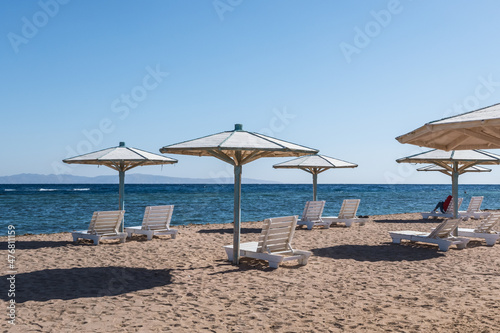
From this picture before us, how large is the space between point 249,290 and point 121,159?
5.36 metres

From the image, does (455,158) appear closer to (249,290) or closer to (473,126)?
(473,126)

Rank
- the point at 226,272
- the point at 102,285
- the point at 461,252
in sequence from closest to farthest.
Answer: the point at 102,285 < the point at 226,272 < the point at 461,252

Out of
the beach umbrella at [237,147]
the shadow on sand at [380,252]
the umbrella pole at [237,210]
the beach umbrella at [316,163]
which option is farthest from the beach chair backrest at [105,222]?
the beach umbrella at [316,163]

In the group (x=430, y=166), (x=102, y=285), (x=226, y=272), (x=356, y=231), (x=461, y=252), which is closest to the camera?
(x=102, y=285)

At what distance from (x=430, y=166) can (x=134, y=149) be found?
37.9 ft

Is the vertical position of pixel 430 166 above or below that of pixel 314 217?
above

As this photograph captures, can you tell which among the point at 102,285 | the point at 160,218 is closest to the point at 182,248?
the point at 160,218

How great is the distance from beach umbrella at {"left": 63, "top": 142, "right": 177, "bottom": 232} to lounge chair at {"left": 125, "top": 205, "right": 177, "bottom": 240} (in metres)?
0.67

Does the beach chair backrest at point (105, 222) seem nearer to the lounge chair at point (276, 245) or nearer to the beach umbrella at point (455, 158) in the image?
the lounge chair at point (276, 245)

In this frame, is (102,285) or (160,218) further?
(160,218)

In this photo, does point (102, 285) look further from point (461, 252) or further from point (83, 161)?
point (461, 252)

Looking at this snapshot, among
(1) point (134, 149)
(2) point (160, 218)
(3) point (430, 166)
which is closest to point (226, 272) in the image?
(2) point (160, 218)

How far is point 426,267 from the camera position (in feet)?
23.1

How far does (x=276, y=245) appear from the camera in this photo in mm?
7086
